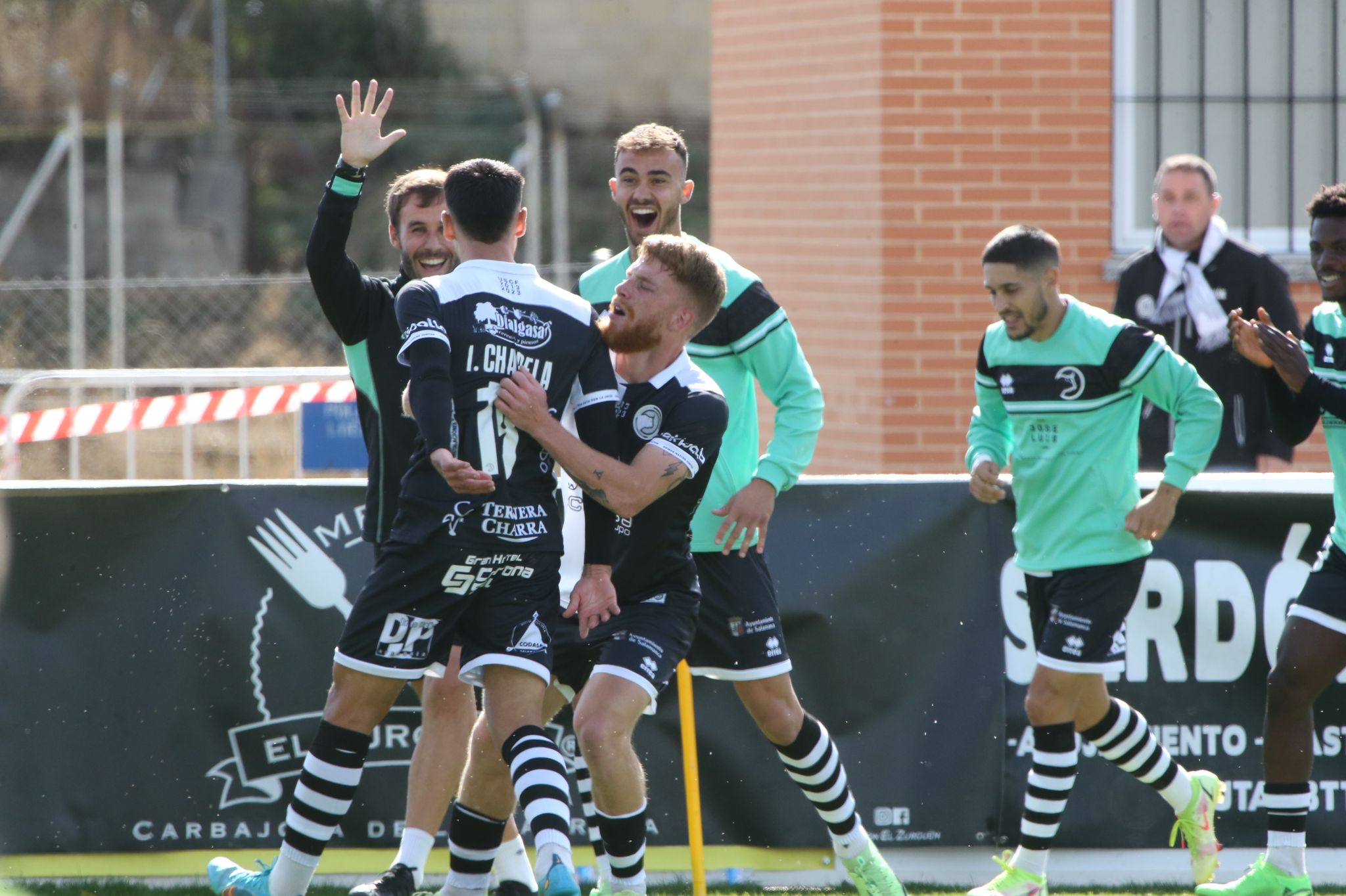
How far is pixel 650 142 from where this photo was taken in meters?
4.98

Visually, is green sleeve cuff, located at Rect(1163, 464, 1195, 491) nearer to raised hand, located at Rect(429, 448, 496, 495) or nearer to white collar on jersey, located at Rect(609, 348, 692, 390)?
white collar on jersey, located at Rect(609, 348, 692, 390)

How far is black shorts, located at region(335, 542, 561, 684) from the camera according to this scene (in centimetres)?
427

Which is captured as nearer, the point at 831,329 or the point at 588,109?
the point at 831,329

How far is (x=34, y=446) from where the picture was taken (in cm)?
971

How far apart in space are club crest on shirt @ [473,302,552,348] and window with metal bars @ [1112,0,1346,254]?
5.24m

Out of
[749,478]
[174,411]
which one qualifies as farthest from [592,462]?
[174,411]

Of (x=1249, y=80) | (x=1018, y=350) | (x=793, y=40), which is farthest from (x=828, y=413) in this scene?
(x=1018, y=350)

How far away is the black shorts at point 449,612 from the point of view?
14.0ft

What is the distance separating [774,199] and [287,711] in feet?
16.3

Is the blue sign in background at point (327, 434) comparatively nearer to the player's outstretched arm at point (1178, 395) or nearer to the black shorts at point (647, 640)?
the black shorts at point (647, 640)

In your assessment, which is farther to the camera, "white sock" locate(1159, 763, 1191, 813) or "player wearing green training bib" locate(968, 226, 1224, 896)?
"white sock" locate(1159, 763, 1191, 813)

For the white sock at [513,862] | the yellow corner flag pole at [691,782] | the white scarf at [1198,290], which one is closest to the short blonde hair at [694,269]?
the yellow corner flag pole at [691,782]

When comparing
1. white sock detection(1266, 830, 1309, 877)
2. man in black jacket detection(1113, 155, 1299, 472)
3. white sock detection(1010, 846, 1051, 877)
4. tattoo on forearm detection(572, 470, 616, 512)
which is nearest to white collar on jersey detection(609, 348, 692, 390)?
tattoo on forearm detection(572, 470, 616, 512)

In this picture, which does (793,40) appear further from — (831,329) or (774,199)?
(831,329)
